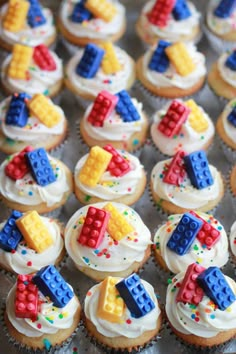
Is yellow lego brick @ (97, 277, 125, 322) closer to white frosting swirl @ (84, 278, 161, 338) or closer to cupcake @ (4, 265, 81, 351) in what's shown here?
white frosting swirl @ (84, 278, 161, 338)

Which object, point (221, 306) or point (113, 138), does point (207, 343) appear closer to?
point (221, 306)

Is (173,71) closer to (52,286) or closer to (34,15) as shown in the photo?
(34,15)

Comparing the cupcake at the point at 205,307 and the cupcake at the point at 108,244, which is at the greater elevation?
the cupcake at the point at 205,307

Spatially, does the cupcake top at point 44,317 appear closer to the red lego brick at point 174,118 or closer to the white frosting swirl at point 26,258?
the white frosting swirl at point 26,258

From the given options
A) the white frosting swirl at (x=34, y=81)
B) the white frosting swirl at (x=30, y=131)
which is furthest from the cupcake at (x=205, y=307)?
the white frosting swirl at (x=34, y=81)

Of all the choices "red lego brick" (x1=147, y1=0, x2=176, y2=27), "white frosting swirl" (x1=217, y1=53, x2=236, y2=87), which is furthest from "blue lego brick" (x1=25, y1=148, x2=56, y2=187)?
"red lego brick" (x1=147, y1=0, x2=176, y2=27)

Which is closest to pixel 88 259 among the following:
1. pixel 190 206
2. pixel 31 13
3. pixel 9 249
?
pixel 9 249

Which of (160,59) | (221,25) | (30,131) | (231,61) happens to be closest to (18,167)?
(30,131)
